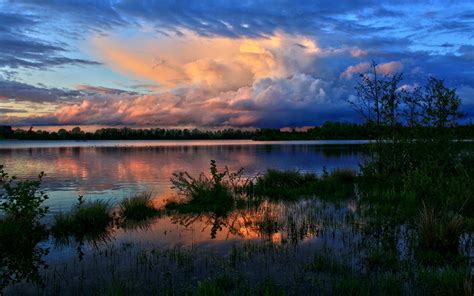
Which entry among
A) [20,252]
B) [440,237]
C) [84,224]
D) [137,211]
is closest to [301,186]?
[137,211]

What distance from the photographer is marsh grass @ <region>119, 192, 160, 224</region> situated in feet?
53.1

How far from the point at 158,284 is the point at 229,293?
1.84 metres

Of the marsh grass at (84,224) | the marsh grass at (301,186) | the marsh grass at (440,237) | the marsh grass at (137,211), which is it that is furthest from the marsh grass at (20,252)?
the marsh grass at (301,186)

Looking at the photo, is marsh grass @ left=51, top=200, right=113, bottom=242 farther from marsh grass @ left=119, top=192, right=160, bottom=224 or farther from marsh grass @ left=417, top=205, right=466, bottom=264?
marsh grass @ left=417, top=205, right=466, bottom=264

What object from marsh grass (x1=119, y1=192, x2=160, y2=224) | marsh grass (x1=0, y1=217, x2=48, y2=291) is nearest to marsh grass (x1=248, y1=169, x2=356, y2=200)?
marsh grass (x1=119, y1=192, x2=160, y2=224)

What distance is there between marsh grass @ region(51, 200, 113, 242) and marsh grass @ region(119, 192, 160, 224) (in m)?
0.86

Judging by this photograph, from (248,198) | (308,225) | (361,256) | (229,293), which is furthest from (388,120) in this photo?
(229,293)

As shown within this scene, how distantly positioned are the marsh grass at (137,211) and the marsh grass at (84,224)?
2.82 feet

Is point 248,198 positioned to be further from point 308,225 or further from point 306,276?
point 306,276

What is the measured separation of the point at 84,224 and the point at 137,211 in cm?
286

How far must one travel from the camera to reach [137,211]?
1681cm

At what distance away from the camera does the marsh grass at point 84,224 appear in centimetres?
1320

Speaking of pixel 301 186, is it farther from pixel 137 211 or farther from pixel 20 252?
pixel 20 252

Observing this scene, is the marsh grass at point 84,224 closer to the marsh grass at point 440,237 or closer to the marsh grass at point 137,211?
the marsh grass at point 137,211
